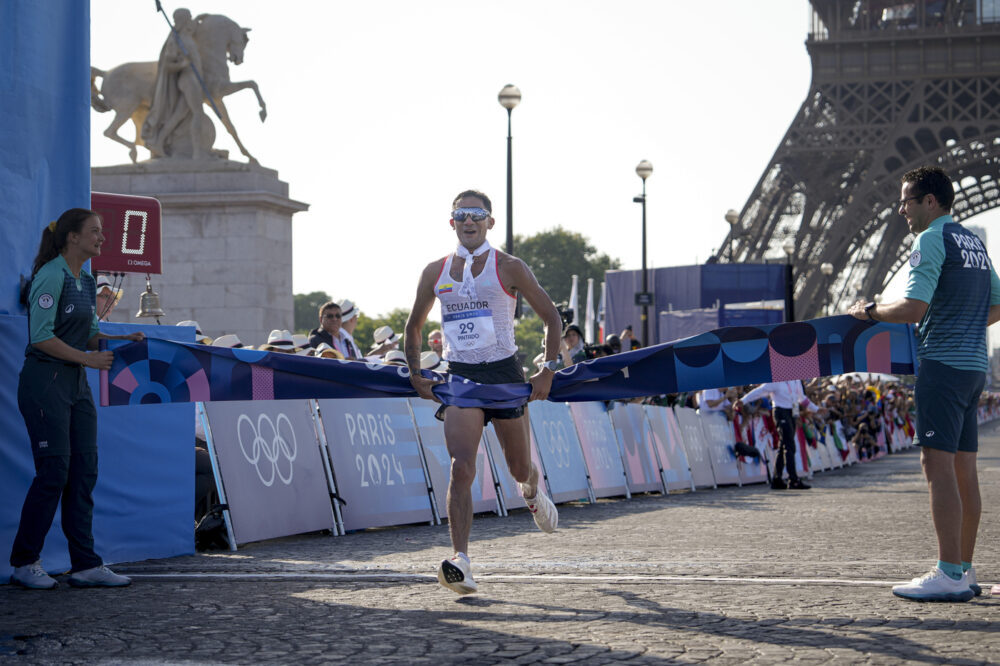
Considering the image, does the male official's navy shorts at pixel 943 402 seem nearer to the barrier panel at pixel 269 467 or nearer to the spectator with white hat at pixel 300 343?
the barrier panel at pixel 269 467

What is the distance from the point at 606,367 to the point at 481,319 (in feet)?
4.14

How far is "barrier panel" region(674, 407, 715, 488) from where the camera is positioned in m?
18.3

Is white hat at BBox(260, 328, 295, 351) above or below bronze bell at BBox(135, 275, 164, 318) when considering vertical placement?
below

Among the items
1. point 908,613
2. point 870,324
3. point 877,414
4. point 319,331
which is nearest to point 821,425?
point 877,414

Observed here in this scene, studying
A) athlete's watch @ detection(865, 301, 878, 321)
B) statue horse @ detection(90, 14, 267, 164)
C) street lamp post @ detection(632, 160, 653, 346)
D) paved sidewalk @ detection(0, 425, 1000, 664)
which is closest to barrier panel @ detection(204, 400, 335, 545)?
paved sidewalk @ detection(0, 425, 1000, 664)

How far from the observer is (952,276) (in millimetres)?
6535

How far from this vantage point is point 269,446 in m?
10.1

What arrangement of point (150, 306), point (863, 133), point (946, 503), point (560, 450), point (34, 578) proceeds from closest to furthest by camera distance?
point (946, 503) < point (34, 578) < point (560, 450) < point (150, 306) < point (863, 133)

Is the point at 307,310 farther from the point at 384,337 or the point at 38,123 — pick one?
the point at 38,123

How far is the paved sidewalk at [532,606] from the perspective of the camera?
5.14 m

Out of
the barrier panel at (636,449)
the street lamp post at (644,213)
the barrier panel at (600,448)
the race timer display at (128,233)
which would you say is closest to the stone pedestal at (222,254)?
the barrier panel at (636,449)

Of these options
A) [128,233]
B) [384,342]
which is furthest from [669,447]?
[128,233]

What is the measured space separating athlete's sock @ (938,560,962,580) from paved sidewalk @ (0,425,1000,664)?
14cm

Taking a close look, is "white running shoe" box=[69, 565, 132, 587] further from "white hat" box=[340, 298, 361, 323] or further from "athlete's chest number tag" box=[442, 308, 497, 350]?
"white hat" box=[340, 298, 361, 323]
